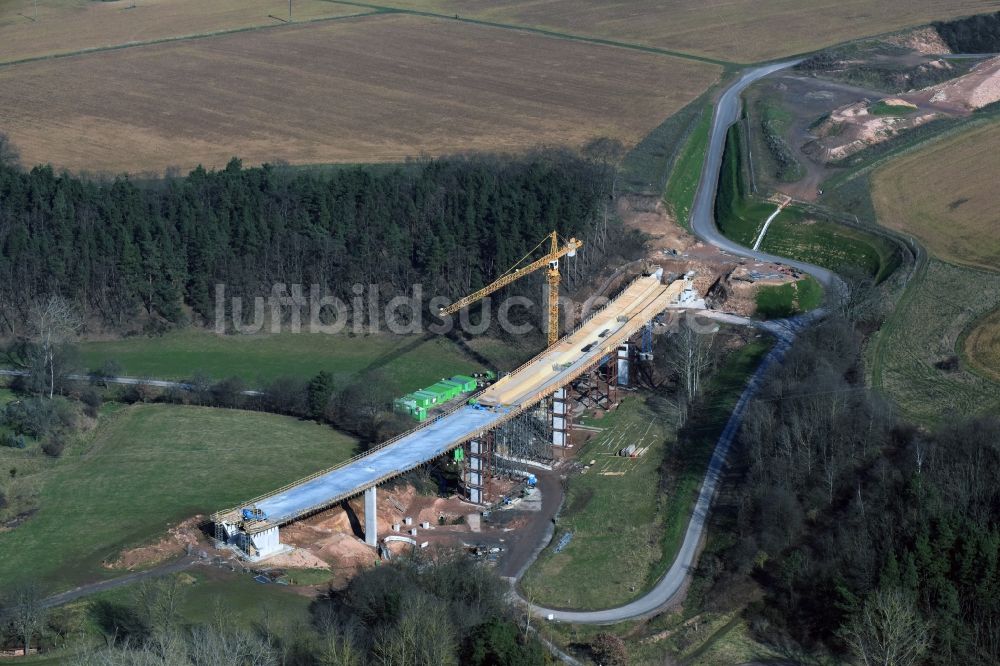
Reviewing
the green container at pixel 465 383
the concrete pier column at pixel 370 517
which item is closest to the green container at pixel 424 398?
the green container at pixel 465 383

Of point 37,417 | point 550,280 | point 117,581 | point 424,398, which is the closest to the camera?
point 117,581

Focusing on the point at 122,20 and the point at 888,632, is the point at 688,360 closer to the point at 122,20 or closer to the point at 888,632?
the point at 888,632

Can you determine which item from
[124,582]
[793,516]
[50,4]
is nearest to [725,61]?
[50,4]

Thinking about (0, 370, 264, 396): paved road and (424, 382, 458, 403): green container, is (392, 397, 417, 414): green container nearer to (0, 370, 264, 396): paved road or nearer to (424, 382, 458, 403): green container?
(424, 382, 458, 403): green container

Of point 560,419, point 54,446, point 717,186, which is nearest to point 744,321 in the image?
point 560,419

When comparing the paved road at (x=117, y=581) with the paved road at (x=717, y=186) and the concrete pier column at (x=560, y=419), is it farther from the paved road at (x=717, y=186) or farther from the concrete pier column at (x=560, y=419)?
the paved road at (x=717, y=186)
